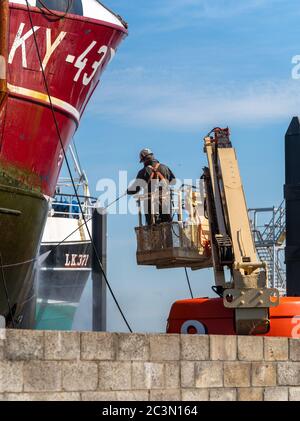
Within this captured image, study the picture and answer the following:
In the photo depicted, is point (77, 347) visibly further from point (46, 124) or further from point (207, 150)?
point (46, 124)

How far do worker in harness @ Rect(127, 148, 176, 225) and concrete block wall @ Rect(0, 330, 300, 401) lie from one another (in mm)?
5198

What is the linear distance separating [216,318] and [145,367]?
4406 mm

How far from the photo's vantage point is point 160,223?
17609mm

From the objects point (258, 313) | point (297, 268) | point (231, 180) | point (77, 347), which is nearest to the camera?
point (77, 347)

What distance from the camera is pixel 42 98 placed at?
18.7 metres

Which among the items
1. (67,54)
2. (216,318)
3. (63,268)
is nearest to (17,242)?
(67,54)

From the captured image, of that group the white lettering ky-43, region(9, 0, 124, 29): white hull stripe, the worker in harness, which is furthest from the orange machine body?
region(9, 0, 124, 29): white hull stripe

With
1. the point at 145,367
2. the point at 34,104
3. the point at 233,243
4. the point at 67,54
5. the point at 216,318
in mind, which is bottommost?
the point at 145,367

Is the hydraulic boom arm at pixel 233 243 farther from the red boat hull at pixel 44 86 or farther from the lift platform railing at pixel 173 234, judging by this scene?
the red boat hull at pixel 44 86

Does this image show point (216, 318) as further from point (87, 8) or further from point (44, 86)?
point (87, 8)

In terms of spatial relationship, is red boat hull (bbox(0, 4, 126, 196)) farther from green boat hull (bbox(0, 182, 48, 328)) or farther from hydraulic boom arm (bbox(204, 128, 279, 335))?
hydraulic boom arm (bbox(204, 128, 279, 335))

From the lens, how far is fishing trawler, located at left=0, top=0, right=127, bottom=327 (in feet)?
58.6
